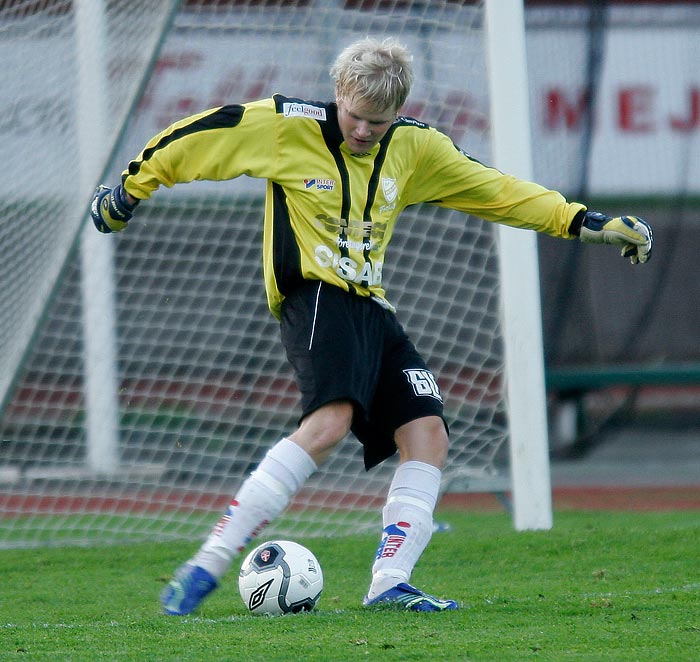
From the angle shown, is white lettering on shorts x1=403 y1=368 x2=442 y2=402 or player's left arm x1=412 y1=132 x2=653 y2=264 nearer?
white lettering on shorts x1=403 y1=368 x2=442 y2=402

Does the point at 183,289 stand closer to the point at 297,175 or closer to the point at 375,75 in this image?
the point at 297,175

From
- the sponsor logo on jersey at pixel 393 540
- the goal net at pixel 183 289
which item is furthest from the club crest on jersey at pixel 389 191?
the goal net at pixel 183 289

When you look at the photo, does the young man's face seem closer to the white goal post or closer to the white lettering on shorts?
the white lettering on shorts

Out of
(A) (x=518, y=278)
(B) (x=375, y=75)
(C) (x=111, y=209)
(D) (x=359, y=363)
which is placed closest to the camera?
(B) (x=375, y=75)

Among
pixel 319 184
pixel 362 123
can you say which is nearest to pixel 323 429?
pixel 319 184

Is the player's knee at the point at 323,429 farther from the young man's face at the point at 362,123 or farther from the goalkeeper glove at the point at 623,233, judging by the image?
the goalkeeper glove at the point at 623,233

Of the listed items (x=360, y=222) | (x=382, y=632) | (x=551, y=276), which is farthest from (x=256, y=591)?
(x=551, y=276)

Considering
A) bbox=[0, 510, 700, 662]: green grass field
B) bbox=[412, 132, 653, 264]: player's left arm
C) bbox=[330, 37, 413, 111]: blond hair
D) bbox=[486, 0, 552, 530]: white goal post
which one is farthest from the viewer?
bbox=[486, 0, 552, 530]: white goal post

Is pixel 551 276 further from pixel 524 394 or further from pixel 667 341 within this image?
pixel 524 394

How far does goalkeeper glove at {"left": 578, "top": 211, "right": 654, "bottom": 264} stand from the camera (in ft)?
10.9

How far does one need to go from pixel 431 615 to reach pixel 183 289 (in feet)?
12.3

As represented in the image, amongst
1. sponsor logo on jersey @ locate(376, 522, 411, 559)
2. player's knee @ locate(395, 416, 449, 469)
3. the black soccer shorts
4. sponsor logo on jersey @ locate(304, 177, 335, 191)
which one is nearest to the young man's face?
sponsor logo on jersey @ locate(304, 177, 335, 191)

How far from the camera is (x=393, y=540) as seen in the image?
3.33 m

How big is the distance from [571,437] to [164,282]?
329cm
